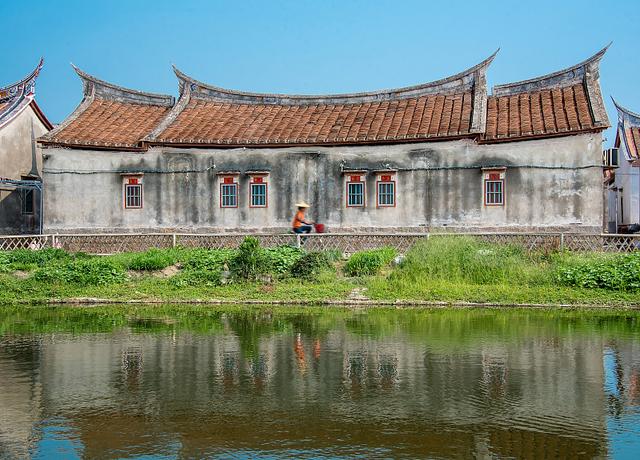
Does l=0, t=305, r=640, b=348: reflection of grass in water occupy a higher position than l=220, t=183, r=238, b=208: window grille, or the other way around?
l=220, t=183, r=238, b=208: window grille

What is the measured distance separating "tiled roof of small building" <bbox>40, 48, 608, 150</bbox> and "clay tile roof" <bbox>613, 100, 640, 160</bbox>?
505cm

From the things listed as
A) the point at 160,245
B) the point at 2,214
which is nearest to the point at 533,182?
the point at 160,245

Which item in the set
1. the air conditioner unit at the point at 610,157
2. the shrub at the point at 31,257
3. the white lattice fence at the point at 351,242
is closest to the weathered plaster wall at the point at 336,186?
the air conditioner unit at the point at 610,157

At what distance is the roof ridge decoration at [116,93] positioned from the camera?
27.3 meters

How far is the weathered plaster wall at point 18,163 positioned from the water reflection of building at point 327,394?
17.9m

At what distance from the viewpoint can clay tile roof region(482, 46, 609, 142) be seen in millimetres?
21891

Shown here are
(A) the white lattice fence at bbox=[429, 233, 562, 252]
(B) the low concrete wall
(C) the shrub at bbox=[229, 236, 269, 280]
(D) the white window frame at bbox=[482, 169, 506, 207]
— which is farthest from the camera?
(D) the white window frame at bbox=[482, 169, 506, 207]

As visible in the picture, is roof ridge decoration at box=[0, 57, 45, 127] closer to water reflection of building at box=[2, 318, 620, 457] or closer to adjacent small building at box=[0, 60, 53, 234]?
adjacent small building at box=[0, 60, 53, 234]

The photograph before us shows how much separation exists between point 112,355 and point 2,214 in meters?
19.4

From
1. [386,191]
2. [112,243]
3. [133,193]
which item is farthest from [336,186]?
[112,243]

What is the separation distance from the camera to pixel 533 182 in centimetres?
2230

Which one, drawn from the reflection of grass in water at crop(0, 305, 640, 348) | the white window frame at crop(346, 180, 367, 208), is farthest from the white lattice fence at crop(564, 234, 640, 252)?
the white window frame at crop(346, 180, 367, 208)

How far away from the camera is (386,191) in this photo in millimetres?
23656

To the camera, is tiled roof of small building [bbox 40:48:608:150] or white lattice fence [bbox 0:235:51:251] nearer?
tiled roof of small building [bbox 40:48:608:150]
